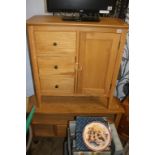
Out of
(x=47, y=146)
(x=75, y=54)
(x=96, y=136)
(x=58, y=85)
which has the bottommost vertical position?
(x=47, y=146)

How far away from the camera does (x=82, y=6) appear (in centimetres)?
124

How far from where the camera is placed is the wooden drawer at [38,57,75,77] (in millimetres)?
1274

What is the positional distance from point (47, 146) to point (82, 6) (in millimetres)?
1438

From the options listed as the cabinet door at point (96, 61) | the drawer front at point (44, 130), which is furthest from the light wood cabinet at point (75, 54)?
the drawer front at point (44, 130)

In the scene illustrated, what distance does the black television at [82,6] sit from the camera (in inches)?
48.1

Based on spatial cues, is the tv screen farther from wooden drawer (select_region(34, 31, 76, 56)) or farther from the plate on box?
the plate on box

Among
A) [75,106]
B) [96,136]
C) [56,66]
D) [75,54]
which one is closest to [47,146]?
[75,106]

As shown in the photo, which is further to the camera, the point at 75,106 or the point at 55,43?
the point at 75,106

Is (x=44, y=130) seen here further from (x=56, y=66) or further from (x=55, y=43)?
(x=55, y=43)

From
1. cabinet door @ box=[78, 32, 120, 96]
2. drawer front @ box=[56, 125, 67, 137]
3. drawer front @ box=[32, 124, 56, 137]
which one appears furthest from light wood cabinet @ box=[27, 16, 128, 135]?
drawer front @ box=[32, 124, 56, 137]

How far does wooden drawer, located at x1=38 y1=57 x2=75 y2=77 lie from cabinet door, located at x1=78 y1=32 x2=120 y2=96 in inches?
3.4
